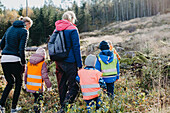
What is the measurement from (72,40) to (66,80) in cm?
87

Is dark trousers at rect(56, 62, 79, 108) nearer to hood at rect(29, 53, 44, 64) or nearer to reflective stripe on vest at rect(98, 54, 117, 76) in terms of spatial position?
hood at rect(29, 53, 44, 64)

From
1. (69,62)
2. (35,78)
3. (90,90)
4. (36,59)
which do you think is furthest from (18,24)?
(90,90)

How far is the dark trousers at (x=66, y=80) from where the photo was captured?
3.11 m

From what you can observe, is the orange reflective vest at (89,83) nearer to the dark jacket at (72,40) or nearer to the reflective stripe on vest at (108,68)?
the dark jacket at (72,40)

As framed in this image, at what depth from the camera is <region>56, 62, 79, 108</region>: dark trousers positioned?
3.11 m

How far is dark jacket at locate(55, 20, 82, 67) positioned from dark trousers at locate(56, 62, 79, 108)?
0.13 m

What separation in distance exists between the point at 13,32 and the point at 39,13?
36.9m

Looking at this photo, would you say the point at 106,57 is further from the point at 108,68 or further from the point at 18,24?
the point at 18,24

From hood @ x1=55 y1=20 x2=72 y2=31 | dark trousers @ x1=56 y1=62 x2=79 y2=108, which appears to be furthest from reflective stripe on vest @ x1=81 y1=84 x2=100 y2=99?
hood @ x1=55 y1=20 x2=72 y2=31

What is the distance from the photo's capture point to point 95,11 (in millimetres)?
63812

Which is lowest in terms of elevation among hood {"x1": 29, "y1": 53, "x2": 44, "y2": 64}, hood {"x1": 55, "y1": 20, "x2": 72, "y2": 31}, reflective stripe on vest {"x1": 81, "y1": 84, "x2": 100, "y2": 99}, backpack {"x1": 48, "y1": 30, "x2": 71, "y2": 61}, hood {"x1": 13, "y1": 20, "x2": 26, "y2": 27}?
reflective stripe on vest {"x1": 81, "y1": 84, "x2": 100, "y2": 99}

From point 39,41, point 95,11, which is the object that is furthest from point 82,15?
point 39,41

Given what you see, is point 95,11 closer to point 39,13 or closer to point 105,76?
point 39,13

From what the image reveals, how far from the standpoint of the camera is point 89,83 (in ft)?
10.2
